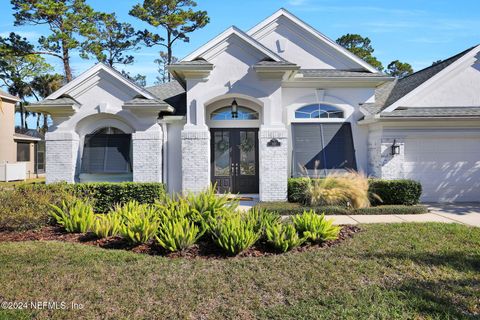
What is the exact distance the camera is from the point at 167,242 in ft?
22.8

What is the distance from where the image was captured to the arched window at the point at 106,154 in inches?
564

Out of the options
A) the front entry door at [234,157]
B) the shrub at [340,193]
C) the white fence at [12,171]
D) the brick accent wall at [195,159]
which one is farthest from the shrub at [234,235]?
the white fence at [12,171]

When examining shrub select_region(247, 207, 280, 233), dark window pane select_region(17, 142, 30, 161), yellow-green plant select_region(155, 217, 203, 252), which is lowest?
yellow-green plant select_region(155, 217, 203, 252)

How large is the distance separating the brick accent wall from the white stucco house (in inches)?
1.5

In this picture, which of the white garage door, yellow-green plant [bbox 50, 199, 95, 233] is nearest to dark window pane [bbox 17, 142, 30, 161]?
yellow-green plant [bbox 50, 199, 95, 233]

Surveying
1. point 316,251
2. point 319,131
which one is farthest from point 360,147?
point 316,251

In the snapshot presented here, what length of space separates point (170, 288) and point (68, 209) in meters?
5.13

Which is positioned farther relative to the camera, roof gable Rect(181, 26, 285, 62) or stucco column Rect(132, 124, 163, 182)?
stucco column Rect(132, 124, 163, 182)

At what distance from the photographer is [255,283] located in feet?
18.4

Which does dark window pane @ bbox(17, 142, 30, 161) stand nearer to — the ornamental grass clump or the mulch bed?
the mulch bed

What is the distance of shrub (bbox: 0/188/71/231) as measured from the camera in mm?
8703

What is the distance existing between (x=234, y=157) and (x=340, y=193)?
4.84 m

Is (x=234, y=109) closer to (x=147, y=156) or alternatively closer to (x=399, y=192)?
(x=147, y=156)

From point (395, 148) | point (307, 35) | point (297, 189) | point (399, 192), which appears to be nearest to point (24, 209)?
point (297, 189)
